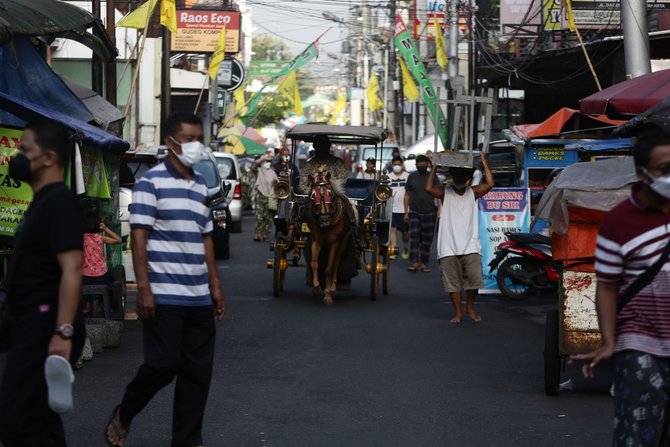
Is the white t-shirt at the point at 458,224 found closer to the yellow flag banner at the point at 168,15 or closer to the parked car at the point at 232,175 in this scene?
the yellow flag banner at the point at 168,15

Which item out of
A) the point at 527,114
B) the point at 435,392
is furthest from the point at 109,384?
the point at 527,114

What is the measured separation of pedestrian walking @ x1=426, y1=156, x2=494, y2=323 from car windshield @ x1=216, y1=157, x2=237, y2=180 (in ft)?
48.0

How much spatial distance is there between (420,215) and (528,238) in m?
4.00

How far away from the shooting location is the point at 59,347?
17.7 ft

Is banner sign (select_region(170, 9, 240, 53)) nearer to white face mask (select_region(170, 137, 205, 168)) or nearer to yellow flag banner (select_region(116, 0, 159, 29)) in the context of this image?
yellow flag banner (select_region(116, 0, 159, 29))

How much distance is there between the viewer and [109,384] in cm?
974

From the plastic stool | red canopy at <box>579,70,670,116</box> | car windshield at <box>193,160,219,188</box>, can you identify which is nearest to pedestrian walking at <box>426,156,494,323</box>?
red canopy at <box>579,70,670,116</box>

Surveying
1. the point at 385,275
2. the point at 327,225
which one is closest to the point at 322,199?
the point at 327,225

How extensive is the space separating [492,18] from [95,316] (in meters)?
23.7

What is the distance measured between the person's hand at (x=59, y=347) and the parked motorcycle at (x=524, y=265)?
36.9ft

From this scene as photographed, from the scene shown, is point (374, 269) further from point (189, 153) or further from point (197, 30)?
point (197, 30)

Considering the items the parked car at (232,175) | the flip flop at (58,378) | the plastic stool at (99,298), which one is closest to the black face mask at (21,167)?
the flip flop at (58,378)

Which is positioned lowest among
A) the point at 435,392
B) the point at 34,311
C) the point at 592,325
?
the point at 435,392

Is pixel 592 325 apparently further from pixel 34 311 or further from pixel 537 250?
pixel 537 250
